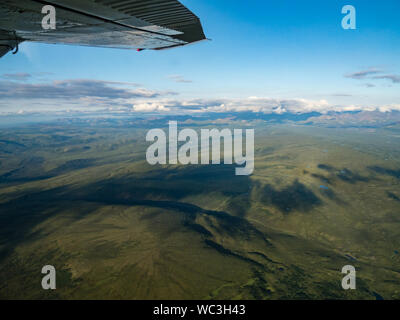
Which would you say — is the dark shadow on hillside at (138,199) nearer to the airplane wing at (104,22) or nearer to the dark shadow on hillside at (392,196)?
the airplane wing at (104,22)

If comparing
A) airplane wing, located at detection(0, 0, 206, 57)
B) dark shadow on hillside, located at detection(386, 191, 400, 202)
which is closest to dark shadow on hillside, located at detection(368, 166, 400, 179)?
dark shadow on hillside, located at detection(386, 191, 400, 202)

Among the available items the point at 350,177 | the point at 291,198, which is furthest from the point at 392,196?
the point at 291,198

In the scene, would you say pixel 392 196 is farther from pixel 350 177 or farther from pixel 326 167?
pixel 326 167

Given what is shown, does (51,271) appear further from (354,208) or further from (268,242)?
(354,208)

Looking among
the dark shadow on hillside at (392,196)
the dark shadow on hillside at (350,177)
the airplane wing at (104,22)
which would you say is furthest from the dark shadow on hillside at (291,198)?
the airplane wing at (104,22)

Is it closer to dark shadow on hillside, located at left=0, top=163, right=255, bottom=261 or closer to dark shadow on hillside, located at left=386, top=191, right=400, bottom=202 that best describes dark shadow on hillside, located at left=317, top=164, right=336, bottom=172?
dark shadow on hillside, located at left=386, top=191, right=400, bottom=202

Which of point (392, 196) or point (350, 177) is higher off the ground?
point (350, 177)

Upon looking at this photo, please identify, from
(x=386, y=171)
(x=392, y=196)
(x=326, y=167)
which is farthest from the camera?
(x=326, y=167)
